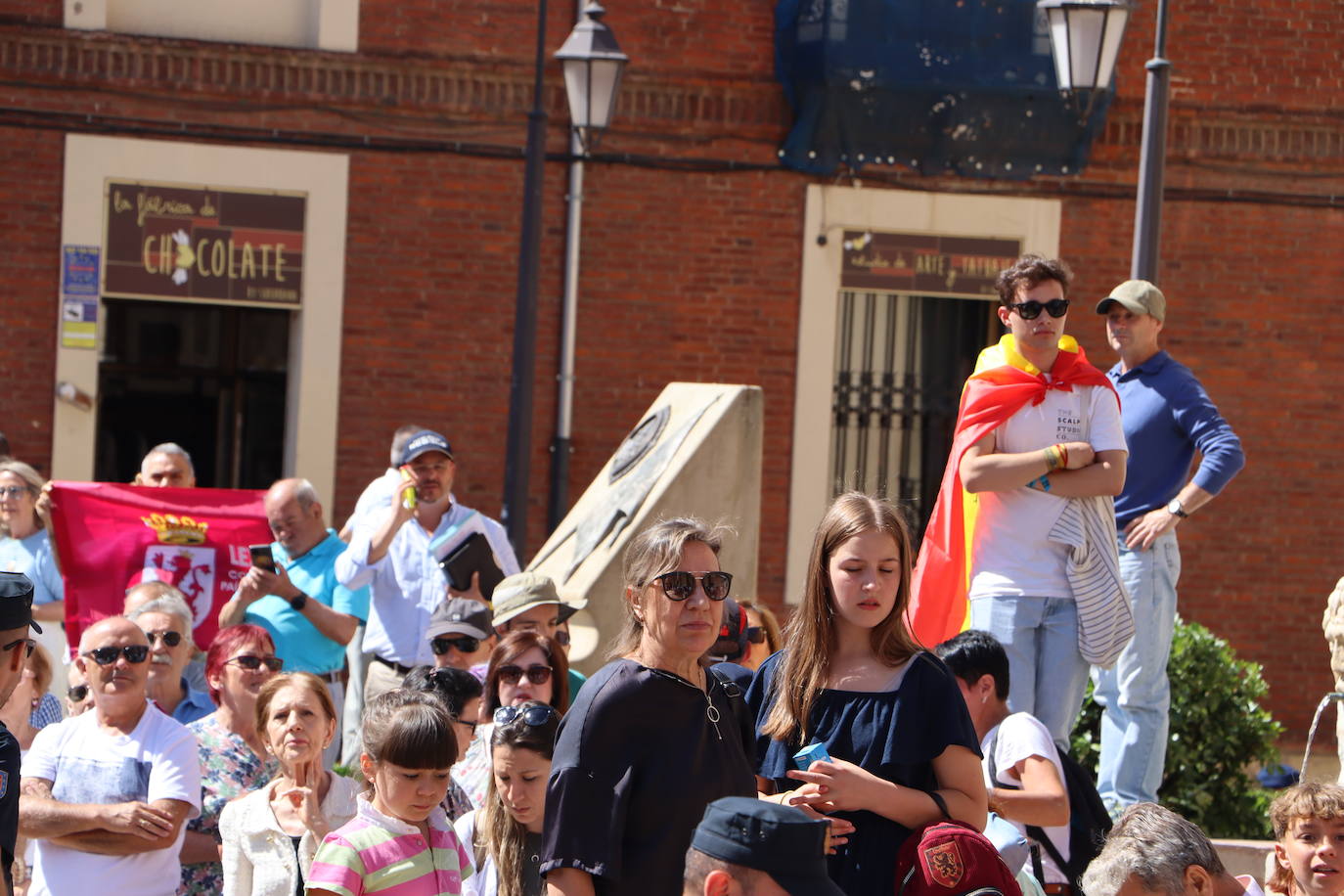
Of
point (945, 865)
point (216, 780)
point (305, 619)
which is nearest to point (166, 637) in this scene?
point (216, 780)

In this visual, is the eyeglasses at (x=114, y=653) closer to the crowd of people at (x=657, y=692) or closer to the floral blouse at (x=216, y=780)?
the crowd of people at (x=657, y=692)

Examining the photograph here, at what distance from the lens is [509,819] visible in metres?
4.98

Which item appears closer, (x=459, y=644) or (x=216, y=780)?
(x=216, y=780)

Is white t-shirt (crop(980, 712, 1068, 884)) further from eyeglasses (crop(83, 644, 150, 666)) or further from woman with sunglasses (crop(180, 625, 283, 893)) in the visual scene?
eyeglasses (crop(83, 644, 150, 666))

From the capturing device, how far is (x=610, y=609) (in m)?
8.90

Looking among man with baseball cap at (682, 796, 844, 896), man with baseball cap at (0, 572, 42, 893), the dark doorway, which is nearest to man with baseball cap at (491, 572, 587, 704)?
man with baseball cap at (0, 572, 42, 893)

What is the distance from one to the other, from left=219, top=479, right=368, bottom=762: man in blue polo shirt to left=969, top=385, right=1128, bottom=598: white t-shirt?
2.64 meters

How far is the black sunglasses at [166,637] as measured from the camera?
6598mm

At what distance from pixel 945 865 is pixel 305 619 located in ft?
15.8

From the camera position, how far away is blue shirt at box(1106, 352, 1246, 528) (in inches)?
285

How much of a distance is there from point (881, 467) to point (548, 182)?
352 centimetres

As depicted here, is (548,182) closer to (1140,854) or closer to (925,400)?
(925,400)

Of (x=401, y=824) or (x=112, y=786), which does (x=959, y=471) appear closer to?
(x=401, y=824)

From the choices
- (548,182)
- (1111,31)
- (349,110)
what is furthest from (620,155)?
(1111,31)
